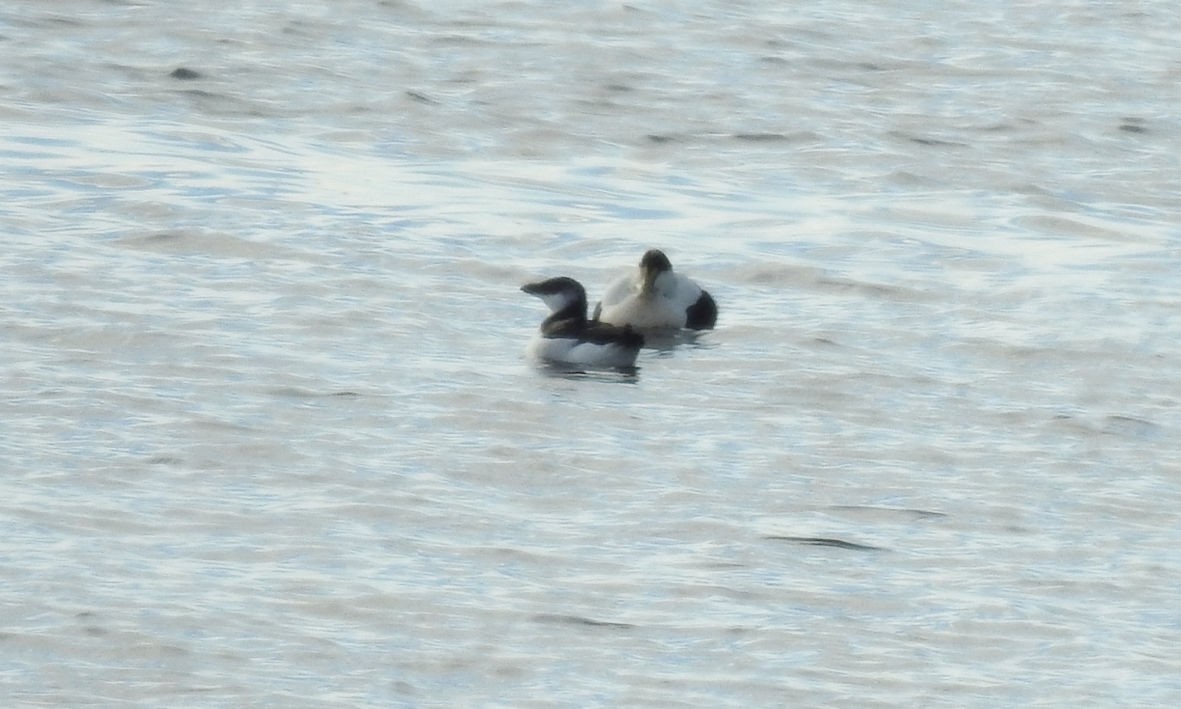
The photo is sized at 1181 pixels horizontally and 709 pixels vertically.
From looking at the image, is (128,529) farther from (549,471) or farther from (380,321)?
(380,321)

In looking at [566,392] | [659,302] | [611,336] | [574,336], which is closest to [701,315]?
[659,302]

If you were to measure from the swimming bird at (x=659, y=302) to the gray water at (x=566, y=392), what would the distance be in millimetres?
296

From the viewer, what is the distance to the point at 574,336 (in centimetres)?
1357

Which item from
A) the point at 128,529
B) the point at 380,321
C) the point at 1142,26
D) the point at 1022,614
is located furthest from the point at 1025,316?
the point at 1142,26

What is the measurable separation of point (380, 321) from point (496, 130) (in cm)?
759

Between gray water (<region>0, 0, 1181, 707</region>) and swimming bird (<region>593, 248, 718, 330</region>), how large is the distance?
30 cm

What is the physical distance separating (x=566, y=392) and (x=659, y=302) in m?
1.99

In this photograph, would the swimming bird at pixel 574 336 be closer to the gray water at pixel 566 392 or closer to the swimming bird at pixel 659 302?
the gray water at pixel 566 392

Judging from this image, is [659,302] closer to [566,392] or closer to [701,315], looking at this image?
[701,315]

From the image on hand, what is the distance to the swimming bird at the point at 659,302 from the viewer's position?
1449 centimetres

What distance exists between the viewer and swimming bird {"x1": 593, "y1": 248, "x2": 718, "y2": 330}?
14.5 meters

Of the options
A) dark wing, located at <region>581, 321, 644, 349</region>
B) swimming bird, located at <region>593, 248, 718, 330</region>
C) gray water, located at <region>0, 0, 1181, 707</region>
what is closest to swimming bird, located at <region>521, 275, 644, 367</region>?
dark wing, located at <region>581, 321, 644, 349</region>

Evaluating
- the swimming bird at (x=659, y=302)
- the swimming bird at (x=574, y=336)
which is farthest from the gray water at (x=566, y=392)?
the swimming bird at (x=659, y=302)

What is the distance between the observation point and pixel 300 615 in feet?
28.0
